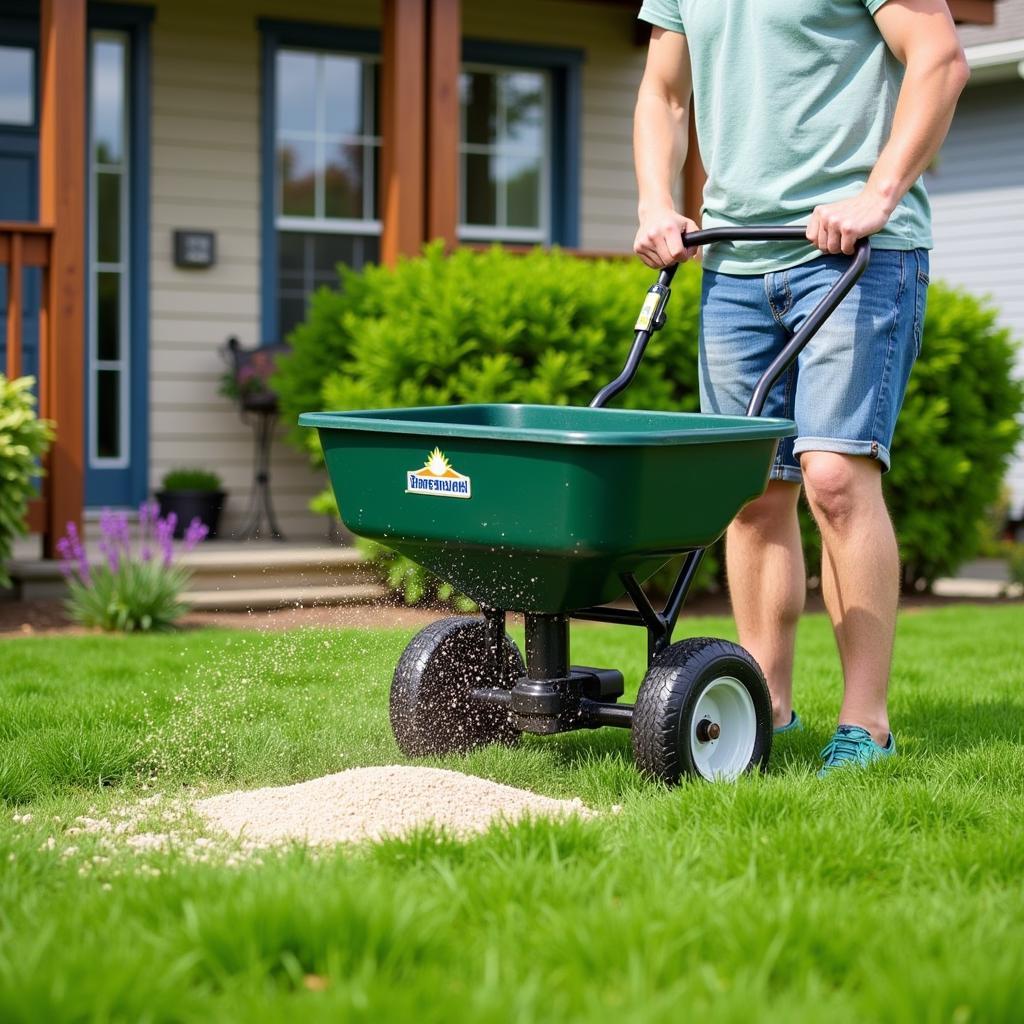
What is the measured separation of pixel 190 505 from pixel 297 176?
2.05m

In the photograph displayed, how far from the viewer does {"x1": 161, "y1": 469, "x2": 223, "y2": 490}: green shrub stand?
830cm

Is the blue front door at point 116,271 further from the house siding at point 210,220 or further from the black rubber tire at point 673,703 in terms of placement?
the black rubber tire at point 673,703

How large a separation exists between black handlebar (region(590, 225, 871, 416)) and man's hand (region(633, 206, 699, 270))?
2 centimetres

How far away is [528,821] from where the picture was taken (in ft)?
8.50

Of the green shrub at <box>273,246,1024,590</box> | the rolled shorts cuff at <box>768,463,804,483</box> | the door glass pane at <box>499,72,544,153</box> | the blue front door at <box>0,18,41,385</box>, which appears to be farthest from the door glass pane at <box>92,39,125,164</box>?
the rolled shorts cuff at <box>768,463,804,483</box>

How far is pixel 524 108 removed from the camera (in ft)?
31.4

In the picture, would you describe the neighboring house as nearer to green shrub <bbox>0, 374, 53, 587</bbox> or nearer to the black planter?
the black planter

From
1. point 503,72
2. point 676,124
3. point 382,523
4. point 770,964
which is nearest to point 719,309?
point 676,124

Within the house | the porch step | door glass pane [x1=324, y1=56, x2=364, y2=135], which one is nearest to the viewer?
the porch step

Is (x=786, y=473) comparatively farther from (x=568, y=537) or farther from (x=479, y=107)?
(x=479, y=107)

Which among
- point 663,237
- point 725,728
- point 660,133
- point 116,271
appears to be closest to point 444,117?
point 116,271

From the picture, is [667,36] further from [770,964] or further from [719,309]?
[770,964]

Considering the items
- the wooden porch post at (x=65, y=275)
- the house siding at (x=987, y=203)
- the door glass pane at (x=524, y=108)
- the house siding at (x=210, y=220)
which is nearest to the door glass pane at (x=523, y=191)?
the door glass pane at (x=524, y=108)

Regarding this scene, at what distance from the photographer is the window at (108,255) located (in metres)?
8.39
